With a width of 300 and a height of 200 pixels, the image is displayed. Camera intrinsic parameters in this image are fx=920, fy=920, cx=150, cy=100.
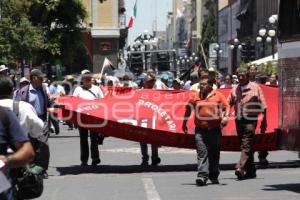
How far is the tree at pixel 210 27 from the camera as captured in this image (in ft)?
467

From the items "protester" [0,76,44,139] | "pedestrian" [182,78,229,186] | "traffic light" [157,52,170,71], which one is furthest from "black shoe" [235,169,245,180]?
"traffic light" [157,52,170,71]

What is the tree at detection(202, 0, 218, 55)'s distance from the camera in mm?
142250

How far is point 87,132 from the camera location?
1694 centimetres

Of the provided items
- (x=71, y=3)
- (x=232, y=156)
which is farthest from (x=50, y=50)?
(x=232, y=156)


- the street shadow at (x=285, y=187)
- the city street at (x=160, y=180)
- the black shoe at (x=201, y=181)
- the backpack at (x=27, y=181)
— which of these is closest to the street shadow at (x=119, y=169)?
the city street at (x=160, y=180)

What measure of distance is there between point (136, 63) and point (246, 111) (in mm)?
53277

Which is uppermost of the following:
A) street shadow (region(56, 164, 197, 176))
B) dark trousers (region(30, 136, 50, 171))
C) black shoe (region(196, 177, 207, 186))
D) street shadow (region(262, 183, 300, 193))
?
dark trousers (region(30, 136, 50, 171))

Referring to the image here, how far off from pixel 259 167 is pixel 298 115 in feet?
13.9

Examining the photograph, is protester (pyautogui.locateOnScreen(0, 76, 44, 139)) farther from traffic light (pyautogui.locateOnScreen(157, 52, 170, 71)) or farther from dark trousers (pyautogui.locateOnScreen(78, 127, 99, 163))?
traffic light (pyautogui.locateOnScreen(157, 52, 170, 71))

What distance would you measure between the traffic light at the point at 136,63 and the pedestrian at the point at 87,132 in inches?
1899

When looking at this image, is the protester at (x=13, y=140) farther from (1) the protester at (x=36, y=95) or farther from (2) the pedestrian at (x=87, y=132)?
(2) the pedestrian at (x=87, y=132)

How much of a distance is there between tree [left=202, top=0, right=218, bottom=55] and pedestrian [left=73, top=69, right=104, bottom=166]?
122 m

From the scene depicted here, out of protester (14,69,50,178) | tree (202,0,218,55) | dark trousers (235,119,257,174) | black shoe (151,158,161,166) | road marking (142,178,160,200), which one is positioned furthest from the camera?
tree (202,0,218,55)

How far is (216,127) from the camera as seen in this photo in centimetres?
1391
